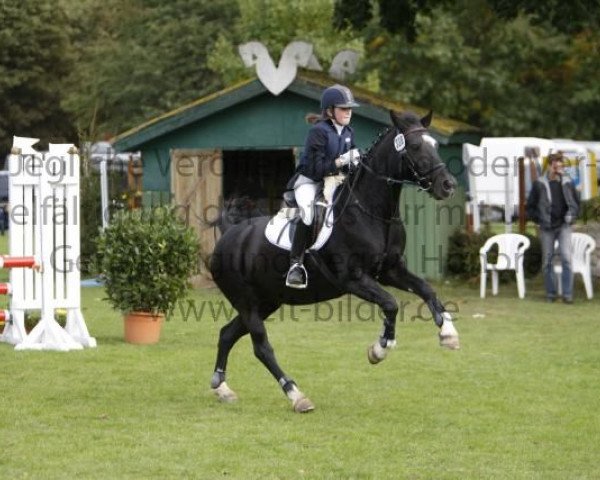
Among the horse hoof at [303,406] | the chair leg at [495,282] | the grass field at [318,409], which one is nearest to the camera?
the grass field at [318,409]

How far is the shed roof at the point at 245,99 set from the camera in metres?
24.2

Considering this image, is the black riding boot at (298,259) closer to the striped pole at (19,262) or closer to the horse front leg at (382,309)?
the horse front leg at (382,309)

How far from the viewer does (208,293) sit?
2392cm

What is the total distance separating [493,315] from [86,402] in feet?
32.5

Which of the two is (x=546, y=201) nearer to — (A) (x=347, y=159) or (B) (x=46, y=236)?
(B) (x=46, y=236)

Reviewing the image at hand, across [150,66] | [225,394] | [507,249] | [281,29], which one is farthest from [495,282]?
[150,66]

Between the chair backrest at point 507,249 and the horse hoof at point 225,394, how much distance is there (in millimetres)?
12171

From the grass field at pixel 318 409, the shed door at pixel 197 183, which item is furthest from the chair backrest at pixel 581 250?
the shed door at pixel 197 183

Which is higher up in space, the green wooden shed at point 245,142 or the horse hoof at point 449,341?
the green wooden shed at point 245,142

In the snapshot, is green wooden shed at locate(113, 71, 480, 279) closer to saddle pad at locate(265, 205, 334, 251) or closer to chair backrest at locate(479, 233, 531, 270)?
chair backrest at locate(479, 233, 531, 270)

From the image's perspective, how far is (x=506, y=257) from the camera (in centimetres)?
2377

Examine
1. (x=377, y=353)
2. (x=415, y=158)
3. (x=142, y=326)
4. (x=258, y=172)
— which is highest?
(x=258, y=172)

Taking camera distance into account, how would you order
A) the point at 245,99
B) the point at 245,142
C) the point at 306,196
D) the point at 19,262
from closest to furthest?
the point at 306,196 → the point at 19,262 → the point at 245,99 → the point at 245,142

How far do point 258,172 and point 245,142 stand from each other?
11.3 feet
